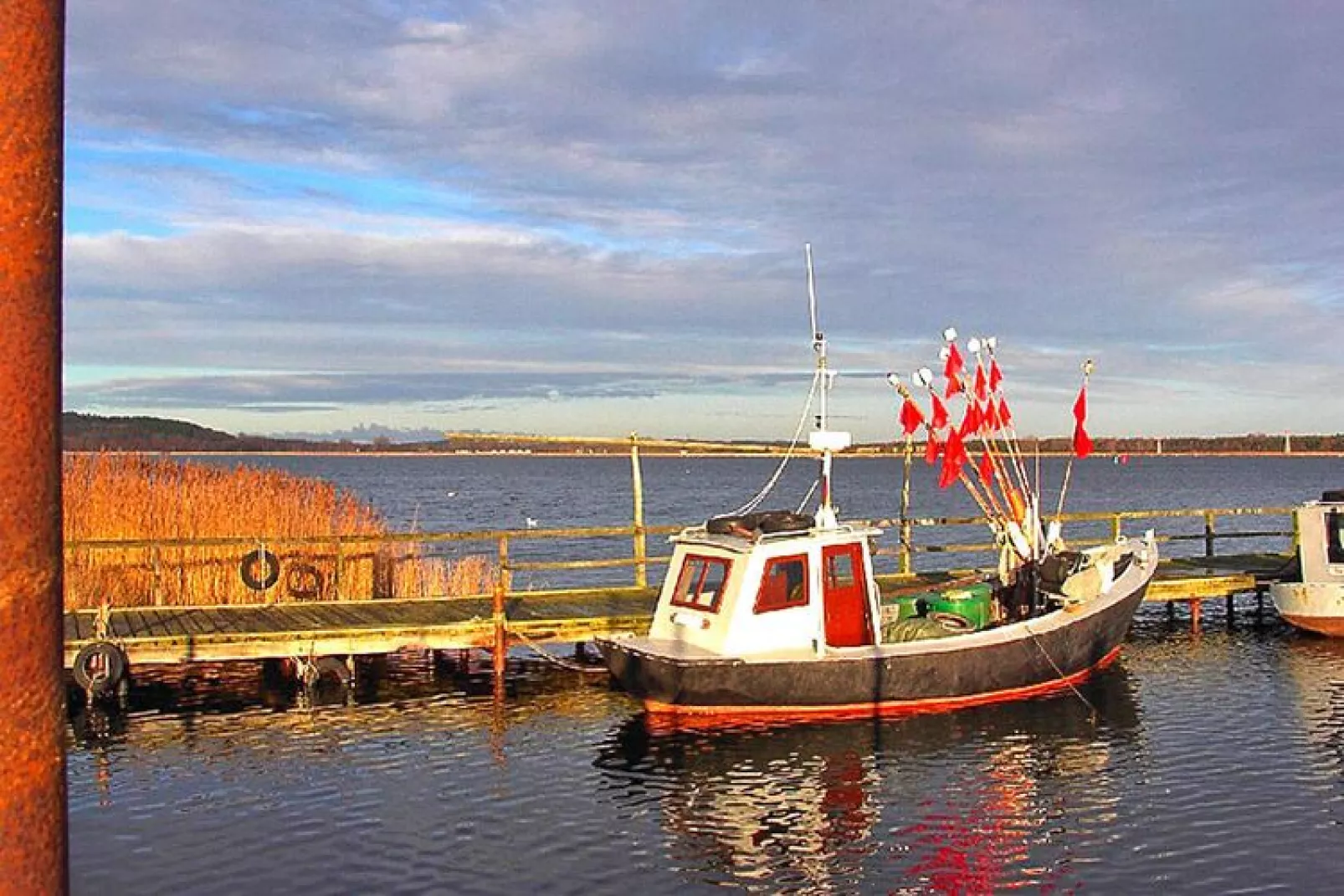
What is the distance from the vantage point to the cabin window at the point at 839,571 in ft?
53.1

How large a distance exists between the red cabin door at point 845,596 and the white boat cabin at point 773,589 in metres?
0.01

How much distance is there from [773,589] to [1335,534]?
11856 mm

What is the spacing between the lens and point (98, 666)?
16.2 m

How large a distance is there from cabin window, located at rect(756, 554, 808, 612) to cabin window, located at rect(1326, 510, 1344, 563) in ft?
37.4

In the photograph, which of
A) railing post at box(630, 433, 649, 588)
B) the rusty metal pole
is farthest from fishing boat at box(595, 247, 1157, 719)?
the rusty metal pole

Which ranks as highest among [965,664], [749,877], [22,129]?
[22,129]

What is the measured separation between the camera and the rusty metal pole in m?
2.11

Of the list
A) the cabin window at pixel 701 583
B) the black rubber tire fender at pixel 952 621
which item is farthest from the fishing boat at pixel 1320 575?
the cabin window at pixel 701 583

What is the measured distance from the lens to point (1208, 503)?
299 ft

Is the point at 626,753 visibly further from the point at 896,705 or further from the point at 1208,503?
the point at 1208,503

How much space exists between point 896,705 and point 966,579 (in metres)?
4.33

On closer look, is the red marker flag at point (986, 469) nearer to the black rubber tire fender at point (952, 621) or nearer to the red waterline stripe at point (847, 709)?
the black rubber tire fender at point (952, 621)

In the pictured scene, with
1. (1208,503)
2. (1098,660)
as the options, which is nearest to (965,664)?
(1098,660)

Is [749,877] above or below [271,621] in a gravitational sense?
below
